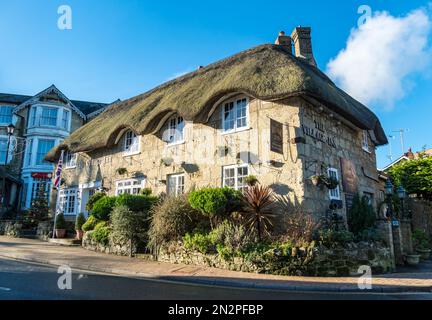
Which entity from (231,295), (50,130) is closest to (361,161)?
(231,295)

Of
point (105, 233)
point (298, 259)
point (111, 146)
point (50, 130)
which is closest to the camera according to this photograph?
point (298, 259)

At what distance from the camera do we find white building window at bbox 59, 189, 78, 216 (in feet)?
61.6

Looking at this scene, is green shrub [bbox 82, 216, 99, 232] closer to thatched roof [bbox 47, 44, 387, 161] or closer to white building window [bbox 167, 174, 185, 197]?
white building window [bbox 167, 174, 185, 197]

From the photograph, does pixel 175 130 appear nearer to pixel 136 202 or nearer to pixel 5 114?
pixel 136 202

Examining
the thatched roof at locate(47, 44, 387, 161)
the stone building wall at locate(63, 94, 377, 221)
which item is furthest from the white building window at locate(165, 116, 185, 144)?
the thatched roof at locate(47, 44, 387, 161)

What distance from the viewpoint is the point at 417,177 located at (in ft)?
62.9

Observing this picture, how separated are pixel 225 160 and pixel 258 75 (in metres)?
3.50

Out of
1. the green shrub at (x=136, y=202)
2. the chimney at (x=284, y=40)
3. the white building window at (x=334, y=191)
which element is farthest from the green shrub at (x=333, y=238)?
the chimney at (x=284, y=40)

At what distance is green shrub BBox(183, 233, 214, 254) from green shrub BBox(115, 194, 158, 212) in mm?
2930

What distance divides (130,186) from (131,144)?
2328mm

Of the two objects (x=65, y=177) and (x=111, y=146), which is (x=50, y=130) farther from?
(x=111, y=146)
